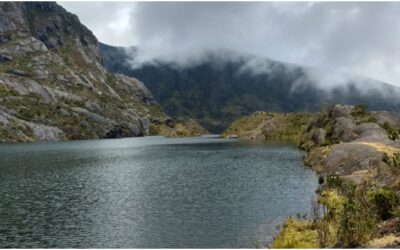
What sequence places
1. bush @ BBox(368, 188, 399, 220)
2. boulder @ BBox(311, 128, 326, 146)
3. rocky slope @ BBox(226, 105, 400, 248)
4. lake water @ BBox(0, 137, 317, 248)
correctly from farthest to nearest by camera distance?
boulder @ BBox(311, 128, 326, 146)
lake water @ BBox(0, 137, 317, 248)
bush @ BBox(368, 188, 399, 220)
rocky slope @ BBox(226, 105, 400, 248)

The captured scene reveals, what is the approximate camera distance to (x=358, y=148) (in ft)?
344

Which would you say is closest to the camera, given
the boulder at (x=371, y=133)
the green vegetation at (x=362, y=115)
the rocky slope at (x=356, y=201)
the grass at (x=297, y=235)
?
the rocky slope at (x=356, y=201)

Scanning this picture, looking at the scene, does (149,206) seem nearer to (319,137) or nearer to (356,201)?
(356,201)

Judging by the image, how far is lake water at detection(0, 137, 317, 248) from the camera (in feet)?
167

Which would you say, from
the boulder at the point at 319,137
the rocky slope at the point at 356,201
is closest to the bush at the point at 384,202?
the rocky slope at the point at 356,201

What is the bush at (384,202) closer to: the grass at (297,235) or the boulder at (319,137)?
the grass at (297,235)

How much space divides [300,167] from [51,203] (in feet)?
238

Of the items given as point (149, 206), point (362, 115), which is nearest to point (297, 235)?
point (149, 206)

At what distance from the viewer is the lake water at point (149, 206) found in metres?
51.0

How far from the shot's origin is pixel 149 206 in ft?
229

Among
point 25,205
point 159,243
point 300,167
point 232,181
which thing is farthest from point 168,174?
point 159,243

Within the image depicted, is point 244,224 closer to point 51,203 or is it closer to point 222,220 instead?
point 222,220

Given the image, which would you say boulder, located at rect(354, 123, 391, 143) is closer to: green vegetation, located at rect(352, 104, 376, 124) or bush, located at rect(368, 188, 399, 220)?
green vegetation, located at rect(352, 104, 376, 124)

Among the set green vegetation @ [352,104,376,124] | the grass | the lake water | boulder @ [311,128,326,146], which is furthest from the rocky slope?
boulder @ [311,128,326,146]
